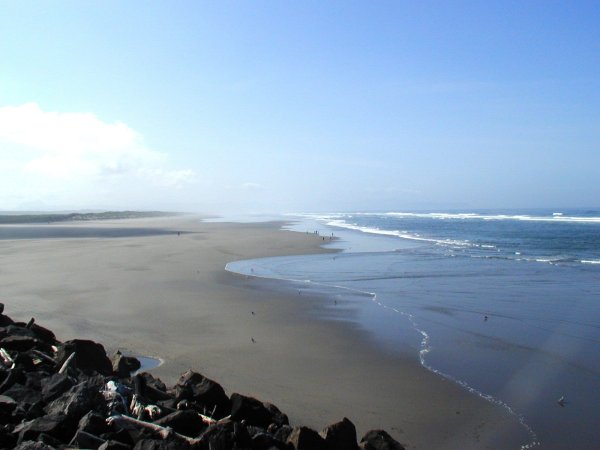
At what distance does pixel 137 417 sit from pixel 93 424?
769 mm

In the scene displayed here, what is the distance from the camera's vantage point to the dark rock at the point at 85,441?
500cm

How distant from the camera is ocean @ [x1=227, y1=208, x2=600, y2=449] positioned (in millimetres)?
7496

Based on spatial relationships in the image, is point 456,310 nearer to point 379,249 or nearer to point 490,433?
point 490,433

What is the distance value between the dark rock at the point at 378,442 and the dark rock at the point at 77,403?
10.2 ft

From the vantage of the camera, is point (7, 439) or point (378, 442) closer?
point (7, 439)

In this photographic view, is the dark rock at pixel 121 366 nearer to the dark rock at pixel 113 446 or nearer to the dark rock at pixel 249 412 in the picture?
the dark rock at pixel 249 412

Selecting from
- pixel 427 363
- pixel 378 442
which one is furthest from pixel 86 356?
pixel 427 363

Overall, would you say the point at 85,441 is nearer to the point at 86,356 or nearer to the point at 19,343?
the point at 86,356

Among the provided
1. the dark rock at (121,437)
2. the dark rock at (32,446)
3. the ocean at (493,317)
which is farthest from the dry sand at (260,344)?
the dark rock at (32,446)

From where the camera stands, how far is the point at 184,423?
215 inches

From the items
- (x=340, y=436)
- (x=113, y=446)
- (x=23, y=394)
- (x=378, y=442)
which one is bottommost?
(x=378, y=442)

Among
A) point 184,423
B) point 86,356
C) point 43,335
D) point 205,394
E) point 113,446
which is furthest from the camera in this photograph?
point 43,335

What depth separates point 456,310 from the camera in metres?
13.6

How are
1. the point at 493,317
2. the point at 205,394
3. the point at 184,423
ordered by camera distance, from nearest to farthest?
the point at 184,423
the point at 205,394
the point at 493,317
